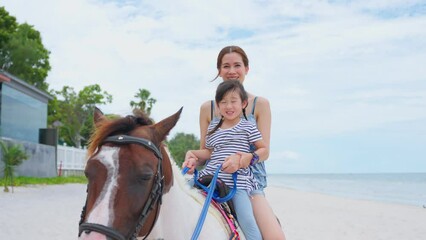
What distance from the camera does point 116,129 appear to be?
238 centimetres

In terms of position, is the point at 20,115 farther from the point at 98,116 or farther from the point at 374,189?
the point at 374,189

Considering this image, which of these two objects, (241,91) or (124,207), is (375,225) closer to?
(241,91)

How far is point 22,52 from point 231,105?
35.4 m

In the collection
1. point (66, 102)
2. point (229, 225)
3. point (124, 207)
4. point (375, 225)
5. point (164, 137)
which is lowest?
point (375, 225)

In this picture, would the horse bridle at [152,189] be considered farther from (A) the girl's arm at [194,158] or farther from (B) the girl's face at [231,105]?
(B) the girl's face at [231,105]

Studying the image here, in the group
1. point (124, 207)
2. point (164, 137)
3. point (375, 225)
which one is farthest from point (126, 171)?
point (375, 225)

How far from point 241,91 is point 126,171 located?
129 centimetres

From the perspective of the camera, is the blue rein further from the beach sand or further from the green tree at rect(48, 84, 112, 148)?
the green tree at rect(48, 84, 112, 148)

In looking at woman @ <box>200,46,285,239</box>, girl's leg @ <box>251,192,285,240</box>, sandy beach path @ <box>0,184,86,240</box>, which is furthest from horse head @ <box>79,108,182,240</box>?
sandy beach path @ <box>0,184,86,240</box>

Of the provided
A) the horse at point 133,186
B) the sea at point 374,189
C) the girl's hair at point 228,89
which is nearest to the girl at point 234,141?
the girl's hair at point 228,89

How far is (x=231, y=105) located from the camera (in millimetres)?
3213

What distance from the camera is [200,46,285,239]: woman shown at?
3102 millimetres

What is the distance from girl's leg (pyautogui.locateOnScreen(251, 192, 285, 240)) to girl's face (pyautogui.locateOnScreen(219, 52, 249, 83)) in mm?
1053

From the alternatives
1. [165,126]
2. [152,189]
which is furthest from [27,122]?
[152,189]
